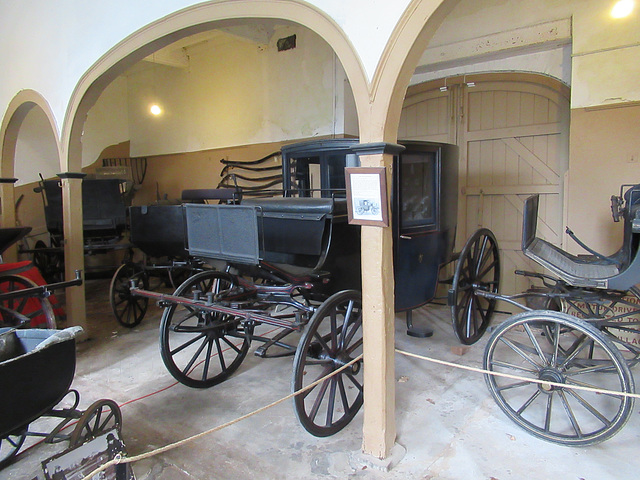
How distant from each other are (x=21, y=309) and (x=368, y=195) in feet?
11.7

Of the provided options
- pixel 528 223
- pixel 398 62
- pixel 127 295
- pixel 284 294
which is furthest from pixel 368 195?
pixel 127 295

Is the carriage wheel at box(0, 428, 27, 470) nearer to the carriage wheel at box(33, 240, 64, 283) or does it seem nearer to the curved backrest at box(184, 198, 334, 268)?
the curved backrest at box(184, 198, 334, 268)

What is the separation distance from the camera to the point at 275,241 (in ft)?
10.9

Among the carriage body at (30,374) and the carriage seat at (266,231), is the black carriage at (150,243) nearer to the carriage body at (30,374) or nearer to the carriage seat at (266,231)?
the carriage seat at (266,231)

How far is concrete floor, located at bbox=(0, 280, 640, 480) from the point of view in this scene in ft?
8.03

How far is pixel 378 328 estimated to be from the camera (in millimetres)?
2432

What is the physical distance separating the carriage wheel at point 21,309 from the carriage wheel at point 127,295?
697 mm

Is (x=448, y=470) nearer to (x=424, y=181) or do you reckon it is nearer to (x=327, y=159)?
(x=424, y=181)

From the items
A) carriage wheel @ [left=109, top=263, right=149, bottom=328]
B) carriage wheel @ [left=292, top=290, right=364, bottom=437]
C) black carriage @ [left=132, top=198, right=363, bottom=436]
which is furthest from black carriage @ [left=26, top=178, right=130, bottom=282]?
carriage wheel @ [left=292, top=290, right=364, bottom=437]

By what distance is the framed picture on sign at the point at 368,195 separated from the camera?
2260 millimetres

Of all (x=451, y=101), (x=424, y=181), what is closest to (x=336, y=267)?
(x=424, y=181)

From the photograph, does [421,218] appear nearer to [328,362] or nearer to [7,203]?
[328,362]

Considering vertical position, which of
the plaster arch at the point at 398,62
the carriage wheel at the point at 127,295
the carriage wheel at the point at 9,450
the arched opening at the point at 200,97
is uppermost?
the arched opening at the point at 200,97

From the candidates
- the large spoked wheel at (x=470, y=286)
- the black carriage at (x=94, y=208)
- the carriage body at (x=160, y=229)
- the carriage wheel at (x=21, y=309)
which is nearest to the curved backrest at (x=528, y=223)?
the large spoked wheel at (x=470, y=286)
